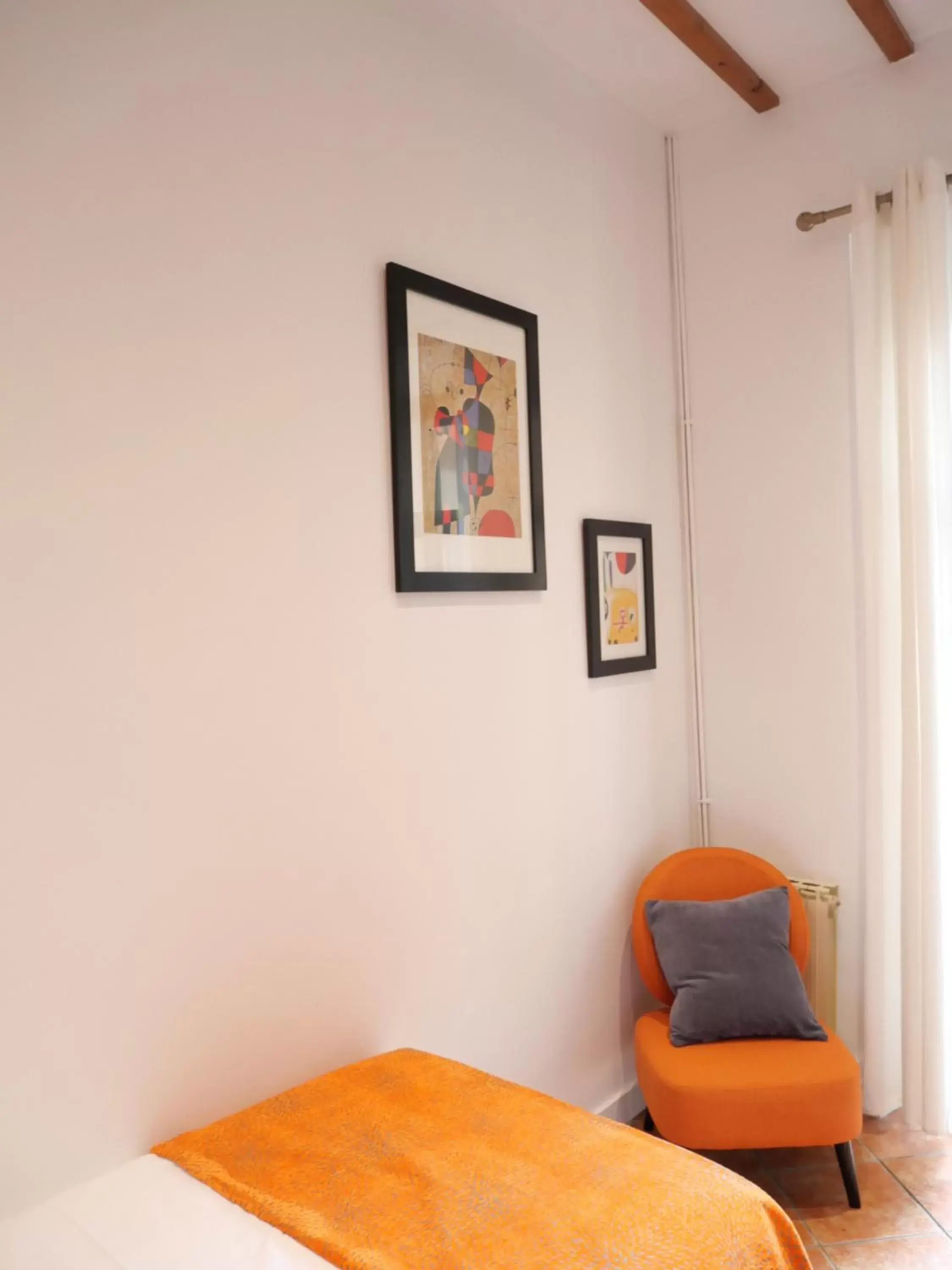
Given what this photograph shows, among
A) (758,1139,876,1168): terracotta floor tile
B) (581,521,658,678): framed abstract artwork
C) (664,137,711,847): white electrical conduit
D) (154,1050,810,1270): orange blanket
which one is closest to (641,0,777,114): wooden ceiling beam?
(664,137,711,847): white electrical conduit

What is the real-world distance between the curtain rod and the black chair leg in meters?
2.40

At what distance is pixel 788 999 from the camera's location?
8.26ft

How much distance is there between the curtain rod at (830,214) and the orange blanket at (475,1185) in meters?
2.40

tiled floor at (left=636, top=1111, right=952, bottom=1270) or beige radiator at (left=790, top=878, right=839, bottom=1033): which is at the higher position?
beige radiator at (left=790, top=878, right=839, bottom=1033)

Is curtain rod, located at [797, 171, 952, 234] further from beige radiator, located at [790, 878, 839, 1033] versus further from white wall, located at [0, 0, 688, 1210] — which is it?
beige radiator, located at [790, 878, 839, 1033]

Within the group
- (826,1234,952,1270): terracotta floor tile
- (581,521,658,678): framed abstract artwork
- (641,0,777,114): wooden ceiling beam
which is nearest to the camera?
(826,1234,952,1270): terracotta floor tile

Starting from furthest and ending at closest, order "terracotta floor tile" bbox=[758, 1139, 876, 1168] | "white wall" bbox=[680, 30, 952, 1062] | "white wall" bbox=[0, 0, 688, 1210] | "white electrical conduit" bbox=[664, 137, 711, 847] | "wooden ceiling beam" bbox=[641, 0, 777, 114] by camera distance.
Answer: "white electrical conduit" bbox=[664, 137, 711, 847] < "white wall" bbox=[680, 30, 952, 1062] < "terracotta floor tile" bbox=[758, 1139, 876, 1168] < "wooden ceiling beam" bbox=[641, 0, 777, 114] < "white wall" bbox=[0, 0, 688, 1210]

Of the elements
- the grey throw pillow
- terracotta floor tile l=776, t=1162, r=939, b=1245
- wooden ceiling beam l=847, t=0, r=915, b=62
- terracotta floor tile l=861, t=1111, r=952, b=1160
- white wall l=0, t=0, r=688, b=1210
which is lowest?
terracotta floor tile l=861, t=1111, r=952, b=1160

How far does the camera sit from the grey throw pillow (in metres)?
2.49

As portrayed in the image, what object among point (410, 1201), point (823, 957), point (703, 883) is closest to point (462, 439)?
point (703, 883)

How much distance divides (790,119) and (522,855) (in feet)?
7.46

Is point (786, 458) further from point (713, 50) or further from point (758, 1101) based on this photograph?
point (758, 1101)

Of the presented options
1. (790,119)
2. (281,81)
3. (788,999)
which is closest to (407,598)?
(281,81)

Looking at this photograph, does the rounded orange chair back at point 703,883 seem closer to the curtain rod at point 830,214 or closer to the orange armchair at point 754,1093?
the orange armchair at point 754,1093
